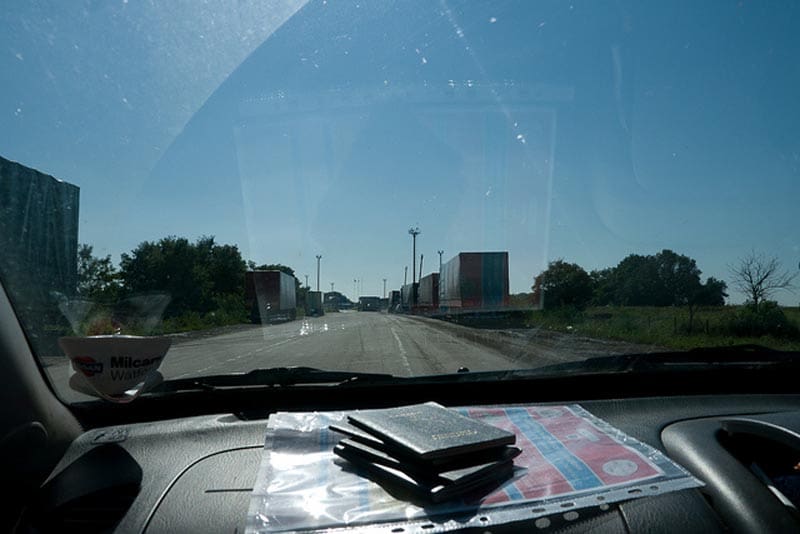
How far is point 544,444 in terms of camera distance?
278 cm

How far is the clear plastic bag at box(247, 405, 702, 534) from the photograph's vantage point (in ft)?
7.02

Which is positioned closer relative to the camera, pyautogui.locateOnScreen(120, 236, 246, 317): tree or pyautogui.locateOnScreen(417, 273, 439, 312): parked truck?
pyautogui.locateOnScreen(120, 236, 246, 317): tree

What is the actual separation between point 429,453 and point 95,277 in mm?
4668

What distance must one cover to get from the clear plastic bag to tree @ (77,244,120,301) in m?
3.19

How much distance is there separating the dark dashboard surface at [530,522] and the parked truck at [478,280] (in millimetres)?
6716

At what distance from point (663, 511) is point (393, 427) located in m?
1.06

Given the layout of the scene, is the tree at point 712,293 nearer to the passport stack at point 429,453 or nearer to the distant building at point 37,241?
the passport stack at point 429,453

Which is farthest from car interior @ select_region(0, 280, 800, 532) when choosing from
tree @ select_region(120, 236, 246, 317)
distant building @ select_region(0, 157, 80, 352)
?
tree @ select_region(120, 236, 246, 317)

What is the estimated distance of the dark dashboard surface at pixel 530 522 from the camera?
231 cm

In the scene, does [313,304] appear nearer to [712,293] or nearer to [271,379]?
[712,293]

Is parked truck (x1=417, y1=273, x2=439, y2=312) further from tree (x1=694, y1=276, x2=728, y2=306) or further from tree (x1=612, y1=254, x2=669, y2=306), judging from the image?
tree (x1=694, y1=276, x2=728, y2=306)

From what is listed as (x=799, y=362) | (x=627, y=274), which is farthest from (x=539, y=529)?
(x=627, y=274)

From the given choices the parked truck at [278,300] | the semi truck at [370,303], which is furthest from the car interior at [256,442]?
the semi truck at [370,303]

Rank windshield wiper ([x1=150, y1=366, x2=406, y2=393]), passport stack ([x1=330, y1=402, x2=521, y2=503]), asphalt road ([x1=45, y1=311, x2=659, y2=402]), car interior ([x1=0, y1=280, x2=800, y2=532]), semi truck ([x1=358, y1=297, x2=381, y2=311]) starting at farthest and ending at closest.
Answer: semi truck ([x1=358, y1=297, x2=381, y2=311]) → asphalt road ([x1=45, y1=311, x2=659, y2=402]) → windshield wiper ([x1=150, y1=366, x2=406, y2=393]) → car interior ([x1=0, y1=280, x2=800, y2=532]) → passport stack ([x1=330, y1=402, x2=521, y2=503])
